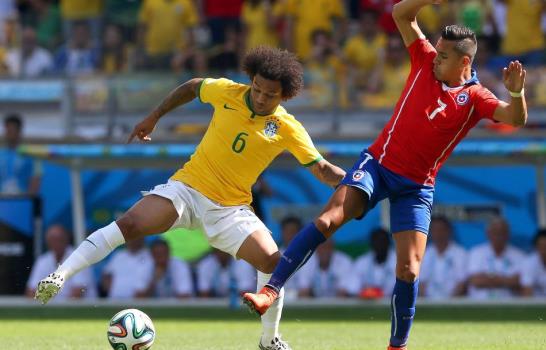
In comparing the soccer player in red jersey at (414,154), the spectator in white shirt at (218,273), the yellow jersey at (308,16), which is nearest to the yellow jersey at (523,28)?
the yellow jersey at (308,16)

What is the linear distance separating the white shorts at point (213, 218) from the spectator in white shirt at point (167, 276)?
710 cm

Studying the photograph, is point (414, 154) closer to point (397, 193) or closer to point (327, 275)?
point (397, 193)

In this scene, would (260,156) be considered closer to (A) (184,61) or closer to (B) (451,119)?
(B) (451,119)

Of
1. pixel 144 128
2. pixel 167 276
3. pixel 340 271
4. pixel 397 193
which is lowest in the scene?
pixel 167 276

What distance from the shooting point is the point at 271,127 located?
30.3 ft

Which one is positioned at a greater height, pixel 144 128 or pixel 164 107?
pixel 164 107

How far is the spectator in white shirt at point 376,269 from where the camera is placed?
1608 cm

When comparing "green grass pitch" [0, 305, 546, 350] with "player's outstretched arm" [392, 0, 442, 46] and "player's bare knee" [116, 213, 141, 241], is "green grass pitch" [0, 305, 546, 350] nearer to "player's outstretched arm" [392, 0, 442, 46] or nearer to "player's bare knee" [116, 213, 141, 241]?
"player's bare knee" [116, 213, 141, 241]

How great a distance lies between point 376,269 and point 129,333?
8.02m

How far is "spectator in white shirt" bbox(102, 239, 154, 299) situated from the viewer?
16516 mm

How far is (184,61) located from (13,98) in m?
3.43

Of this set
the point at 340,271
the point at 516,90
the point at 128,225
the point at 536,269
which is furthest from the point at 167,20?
the point at 516,90

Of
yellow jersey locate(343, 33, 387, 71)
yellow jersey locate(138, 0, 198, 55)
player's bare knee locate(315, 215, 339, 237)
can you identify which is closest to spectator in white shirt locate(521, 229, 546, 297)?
yellow jersey locate(343, 33, 387, 71)

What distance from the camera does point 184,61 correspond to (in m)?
18.5
